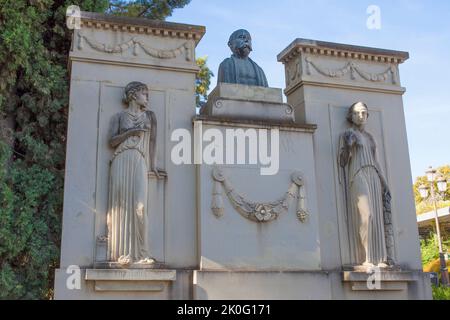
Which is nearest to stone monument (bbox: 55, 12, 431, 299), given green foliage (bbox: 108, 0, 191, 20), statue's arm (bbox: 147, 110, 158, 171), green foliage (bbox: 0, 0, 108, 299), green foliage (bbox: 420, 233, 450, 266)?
statue's arm (bbox: 147, 110, 158, 171)

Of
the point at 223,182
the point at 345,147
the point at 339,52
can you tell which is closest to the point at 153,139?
the point at 223,182

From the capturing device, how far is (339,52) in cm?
1152

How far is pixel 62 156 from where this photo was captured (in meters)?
10.3

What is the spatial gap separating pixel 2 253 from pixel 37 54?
12.5 ft

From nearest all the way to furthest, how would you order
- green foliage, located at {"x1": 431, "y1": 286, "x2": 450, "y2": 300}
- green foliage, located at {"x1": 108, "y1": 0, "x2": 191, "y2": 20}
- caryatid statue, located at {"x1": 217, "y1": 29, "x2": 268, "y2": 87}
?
caryatid statue, located at {"x1": 217, "y1": 29, "x2": 268, "y2": 87} < green foliage, located at {"x1": 108, "y1": 0, "x2": 191, "y2": 20} < green foliage, located at {"x1": 431, "y1": 286, "x2": 450, "y2": 300}

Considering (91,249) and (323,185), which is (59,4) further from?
(323,185)

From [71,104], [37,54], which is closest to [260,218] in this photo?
[71,104]

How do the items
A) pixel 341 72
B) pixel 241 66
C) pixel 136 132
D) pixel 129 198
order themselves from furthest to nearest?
pixel 341 72 → pixel 241 66 → pixel 136 132 → pixel 129 198

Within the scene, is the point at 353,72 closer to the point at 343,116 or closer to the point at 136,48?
the point at 343,116

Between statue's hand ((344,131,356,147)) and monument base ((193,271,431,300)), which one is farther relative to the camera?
statue's hand ((344,131,356,147))

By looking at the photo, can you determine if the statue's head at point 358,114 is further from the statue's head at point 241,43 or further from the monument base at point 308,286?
the monument base at point 308,286

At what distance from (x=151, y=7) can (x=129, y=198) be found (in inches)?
303

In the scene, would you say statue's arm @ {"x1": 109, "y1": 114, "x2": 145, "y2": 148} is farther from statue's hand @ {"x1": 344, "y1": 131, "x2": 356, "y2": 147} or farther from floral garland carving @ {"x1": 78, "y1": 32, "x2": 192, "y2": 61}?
statue's hand @ {"x1": 344, "y1": 131, "x2": 356, "y2": 147}

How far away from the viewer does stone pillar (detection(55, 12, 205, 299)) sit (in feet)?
28.8
